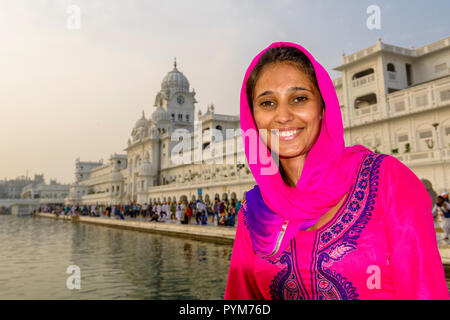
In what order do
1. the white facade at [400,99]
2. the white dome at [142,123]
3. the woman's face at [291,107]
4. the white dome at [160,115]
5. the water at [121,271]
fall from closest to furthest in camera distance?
the woman's face at [291,107] < the water at [121,271] < the white facade at [400,99] < the white dome at [160,115] < the white dome at [142,123]

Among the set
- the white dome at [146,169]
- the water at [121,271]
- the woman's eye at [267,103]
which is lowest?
the water at [121,271]

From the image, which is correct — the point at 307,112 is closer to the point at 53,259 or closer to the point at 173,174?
the point at 53,259

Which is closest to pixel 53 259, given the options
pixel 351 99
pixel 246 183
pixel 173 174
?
pixel 246 183

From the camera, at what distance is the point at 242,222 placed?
1470 millimetres

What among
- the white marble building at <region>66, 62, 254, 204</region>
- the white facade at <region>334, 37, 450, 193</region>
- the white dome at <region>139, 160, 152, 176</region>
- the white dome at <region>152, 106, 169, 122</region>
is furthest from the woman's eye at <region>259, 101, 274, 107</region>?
the white dome at <region>152, 106, 169, 122</region>

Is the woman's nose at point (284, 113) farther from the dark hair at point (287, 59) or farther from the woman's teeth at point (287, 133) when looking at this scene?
the dark hair at point (287, 59)

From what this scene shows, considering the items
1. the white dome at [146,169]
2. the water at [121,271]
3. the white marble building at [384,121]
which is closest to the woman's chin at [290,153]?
the water at [121,271]

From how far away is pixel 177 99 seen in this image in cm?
6297

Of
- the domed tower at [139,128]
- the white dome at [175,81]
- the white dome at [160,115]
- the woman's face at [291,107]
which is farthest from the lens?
the domed tower at [139,128]

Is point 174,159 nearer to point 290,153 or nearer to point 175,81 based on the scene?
point 175,81

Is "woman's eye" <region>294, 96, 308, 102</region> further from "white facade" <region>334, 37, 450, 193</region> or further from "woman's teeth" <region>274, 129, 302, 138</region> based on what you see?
"white facade" <region>334, 37, 450, 193</region>

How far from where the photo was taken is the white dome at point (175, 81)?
63.5 metres

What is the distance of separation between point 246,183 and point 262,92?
95.3 ft
